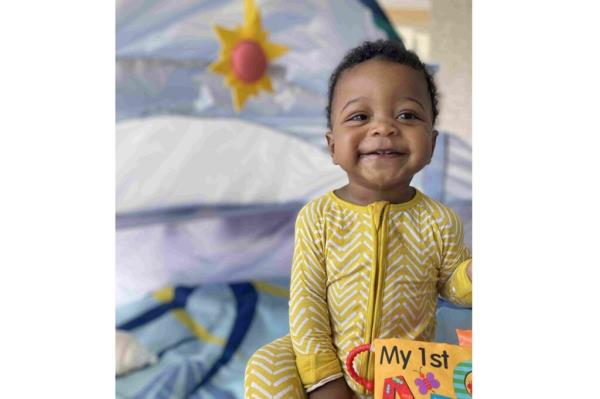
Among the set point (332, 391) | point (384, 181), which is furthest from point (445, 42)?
point (332, 391)

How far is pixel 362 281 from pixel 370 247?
59mm

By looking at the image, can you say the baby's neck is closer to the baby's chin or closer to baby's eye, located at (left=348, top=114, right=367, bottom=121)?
the baby's chin

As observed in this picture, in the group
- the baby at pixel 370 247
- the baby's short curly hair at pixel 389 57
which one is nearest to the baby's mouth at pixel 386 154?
the baby at pixel 370 247

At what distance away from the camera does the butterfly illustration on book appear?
1208 millimetres

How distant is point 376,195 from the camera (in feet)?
4.33

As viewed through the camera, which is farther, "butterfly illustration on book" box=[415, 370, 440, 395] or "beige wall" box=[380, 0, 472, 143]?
"beige wall" box=[380, 0, 472, 143]

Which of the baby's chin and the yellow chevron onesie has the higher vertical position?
the baby's chin

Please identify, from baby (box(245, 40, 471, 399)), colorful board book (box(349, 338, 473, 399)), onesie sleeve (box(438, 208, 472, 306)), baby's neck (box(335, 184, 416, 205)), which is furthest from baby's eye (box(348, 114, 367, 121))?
colorful board book (box(349, 338, 473, 399))

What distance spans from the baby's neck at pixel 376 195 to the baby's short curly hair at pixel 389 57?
0.46 feet

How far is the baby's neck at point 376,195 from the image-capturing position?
132cm

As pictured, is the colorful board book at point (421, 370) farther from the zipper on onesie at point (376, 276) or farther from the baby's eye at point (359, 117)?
the baby's eye at point (359, 117)

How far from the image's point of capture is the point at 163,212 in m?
1.47

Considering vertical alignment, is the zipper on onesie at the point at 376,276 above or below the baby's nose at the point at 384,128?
below
